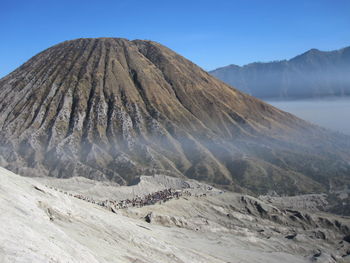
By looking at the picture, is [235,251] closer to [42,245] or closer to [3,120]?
[42,245]

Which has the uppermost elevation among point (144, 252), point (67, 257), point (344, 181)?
point (67, 257)

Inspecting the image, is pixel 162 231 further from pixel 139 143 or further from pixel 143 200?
pixel 139 143

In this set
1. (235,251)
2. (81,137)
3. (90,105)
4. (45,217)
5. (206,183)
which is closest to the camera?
(45,217)

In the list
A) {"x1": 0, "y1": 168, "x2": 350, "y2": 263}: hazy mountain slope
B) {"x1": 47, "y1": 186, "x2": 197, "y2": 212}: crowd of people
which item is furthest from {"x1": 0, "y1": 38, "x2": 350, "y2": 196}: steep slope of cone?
{"x1": 0, "y1": 168, "x2": 350, "y2": 263}: hazy mountain slope

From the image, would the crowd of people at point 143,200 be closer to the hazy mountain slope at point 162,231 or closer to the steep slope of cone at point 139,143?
the hazy mountain slope at point 162,231

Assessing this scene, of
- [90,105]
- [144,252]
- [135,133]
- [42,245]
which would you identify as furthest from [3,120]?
[42,245]

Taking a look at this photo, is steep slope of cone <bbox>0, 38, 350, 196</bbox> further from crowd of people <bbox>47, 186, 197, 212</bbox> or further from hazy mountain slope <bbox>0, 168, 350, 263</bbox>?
hazy mountain slope <bbox>0, 168, 350, 263</bbox>

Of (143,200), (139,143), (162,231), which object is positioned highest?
(139,143)

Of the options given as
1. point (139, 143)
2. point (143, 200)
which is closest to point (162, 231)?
point (143, 200)
